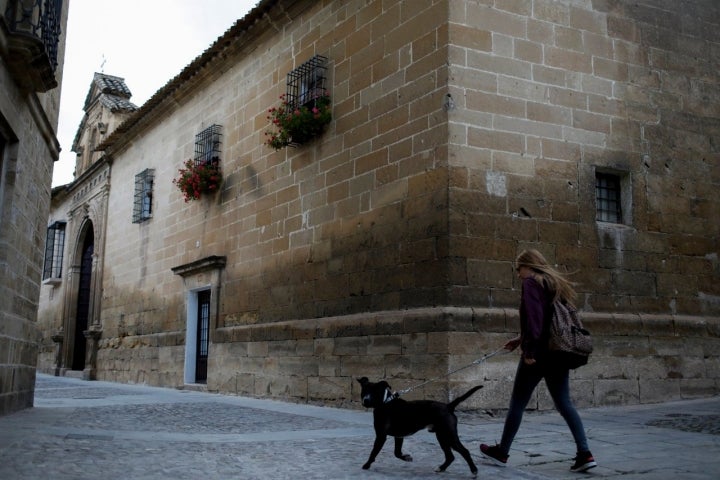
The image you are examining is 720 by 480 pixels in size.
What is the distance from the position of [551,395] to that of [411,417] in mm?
949

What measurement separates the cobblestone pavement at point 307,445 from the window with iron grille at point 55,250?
1850cm

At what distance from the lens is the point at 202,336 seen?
1450cm

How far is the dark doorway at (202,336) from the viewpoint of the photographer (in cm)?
1428

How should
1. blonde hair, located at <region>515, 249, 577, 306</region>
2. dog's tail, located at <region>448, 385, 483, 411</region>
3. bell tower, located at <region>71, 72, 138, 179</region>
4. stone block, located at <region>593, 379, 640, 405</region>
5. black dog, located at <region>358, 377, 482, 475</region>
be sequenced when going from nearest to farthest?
1. dog's tail, located at <region>448, 385, 483, 411</region>
2. black dog, located at <region>358, 377, 482, 475</region>
3. blonde hair, located at <region>515, 249, 577, 306</region>
4. stone block, located at <region>593, 379, 640, 405</region>
5. bell tower, located at <region>71, 72, 138, 179</region>

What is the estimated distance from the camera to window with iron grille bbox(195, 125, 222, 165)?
46.5ft

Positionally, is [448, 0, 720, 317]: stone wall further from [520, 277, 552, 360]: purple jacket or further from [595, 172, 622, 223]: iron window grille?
[520, 277, 552, 360]: purple jacket

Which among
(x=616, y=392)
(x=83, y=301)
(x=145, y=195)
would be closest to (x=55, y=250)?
(x=83, y=301)

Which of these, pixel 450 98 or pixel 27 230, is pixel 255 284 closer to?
pixel 27 230

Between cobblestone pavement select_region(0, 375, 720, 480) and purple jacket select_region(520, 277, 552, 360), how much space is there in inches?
31.5

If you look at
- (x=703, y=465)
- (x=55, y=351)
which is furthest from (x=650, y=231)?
(x=55, y=351)

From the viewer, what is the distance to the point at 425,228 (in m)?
8.56

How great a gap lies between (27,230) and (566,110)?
6.50 m

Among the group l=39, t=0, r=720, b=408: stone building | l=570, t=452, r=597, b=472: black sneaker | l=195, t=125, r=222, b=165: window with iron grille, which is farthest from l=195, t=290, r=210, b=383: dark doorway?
l=570, t=452, r=597, b=472: black sneaker

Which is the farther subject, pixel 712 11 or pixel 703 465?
pixel 712 11
